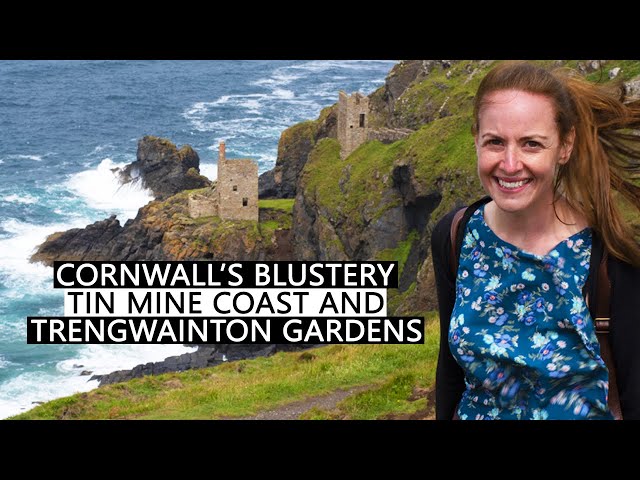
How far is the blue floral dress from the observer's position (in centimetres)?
515

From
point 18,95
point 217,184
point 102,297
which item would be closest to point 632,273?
point 102,297

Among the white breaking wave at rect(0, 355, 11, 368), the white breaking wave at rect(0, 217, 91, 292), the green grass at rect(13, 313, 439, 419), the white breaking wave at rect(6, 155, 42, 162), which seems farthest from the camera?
the white breaking wave at rect(6, 155, 42, 162)

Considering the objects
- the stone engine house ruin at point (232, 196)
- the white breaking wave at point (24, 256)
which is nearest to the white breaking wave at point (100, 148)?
the white breaking wave at point (24, 256)

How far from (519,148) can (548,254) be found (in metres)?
0.60

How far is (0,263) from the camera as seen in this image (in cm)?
9212

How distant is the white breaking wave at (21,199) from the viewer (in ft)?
376

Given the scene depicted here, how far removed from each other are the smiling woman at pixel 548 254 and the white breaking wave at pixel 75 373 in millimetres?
47053

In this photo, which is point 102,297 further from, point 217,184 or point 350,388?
point 217,184

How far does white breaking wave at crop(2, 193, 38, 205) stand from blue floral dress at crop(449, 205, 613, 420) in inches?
4490

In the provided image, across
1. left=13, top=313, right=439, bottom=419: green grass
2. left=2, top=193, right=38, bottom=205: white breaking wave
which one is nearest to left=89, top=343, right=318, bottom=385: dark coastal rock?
left=13, top=313, right=439, bottom=419: green grass

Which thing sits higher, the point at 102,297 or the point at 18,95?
the point at 18,95

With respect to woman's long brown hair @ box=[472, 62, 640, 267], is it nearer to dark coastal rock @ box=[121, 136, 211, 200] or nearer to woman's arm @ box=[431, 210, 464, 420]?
woman's arm @ box=[431, 210, 464, 420]

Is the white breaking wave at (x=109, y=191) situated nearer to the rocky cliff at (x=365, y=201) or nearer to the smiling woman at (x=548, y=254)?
the rocky cliff at (x=365, y=201)
